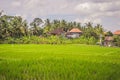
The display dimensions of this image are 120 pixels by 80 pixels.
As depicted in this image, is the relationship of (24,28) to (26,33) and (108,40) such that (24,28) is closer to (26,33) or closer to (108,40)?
(26,33)

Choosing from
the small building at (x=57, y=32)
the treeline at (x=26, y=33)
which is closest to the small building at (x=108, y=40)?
the treeline at (x=26, y=33)

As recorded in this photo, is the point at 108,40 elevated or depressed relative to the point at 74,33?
depressed

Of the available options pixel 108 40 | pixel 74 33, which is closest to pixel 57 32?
pixel 74 33

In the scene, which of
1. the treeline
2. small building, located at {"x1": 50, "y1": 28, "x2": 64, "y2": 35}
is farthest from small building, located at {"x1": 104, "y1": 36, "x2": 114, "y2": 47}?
small building, located at {"x1": 50, "y1": 28, "x2": 64, "y2": 35}

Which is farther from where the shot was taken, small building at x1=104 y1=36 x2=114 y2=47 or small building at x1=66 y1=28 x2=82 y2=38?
small building at x1=66 y1=28 x2=82 y2=38

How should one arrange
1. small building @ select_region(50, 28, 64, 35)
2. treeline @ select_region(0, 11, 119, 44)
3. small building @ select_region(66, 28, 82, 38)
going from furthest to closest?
1. small building @ select_region(66, 28, 82, 38)
2. small building @ select_region(50, 28, 64, 35)
3. treeline @ select_region(0, 11, 119, 44)

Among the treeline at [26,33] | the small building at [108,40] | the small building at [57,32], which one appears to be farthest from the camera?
the small building at [57,32]

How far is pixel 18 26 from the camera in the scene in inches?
2133

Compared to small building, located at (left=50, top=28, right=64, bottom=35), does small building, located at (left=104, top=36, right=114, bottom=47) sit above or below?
below

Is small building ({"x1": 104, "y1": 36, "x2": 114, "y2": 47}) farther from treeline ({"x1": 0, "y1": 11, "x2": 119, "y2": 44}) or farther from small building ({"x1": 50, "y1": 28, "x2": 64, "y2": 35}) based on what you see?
small building ({"x1": 50, "y1": 28, "x2": 64, "y2": 35})

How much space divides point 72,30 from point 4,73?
2691 inches

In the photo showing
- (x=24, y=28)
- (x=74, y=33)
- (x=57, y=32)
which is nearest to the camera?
(x=24, y=28)

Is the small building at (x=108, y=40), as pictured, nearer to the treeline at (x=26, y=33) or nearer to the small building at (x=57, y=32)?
the treeline at (x=26, y=33)

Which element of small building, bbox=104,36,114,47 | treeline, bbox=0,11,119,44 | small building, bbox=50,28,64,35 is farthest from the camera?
small building, bbox=50,28,64,35
